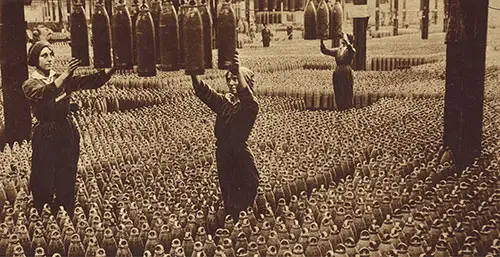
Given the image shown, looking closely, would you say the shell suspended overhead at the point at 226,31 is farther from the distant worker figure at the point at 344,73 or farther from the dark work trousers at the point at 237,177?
the distant worker figure at the point at 344,73

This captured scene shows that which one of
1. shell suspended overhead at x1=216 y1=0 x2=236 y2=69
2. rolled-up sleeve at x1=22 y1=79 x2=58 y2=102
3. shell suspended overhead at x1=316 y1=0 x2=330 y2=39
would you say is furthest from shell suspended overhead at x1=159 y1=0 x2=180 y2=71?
shell suspended overhead at x1=316 y1=0 x2=330 y2=39

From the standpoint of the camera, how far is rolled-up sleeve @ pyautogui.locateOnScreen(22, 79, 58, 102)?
5.35 metres

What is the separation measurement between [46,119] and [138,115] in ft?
16.9

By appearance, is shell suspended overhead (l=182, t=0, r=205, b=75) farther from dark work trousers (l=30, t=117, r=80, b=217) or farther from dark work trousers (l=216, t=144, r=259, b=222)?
dark work trousers (l=30, t=117, r=80, b=217)

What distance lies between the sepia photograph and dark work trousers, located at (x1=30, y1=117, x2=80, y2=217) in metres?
0.01

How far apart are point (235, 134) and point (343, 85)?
22.9 feet

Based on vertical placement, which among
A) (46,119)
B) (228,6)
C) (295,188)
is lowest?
(295,188)

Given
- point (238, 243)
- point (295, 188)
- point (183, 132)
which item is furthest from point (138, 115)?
point (238, 243)

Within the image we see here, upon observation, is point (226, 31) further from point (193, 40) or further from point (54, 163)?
point (54, 163)

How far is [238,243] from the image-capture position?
4.62 metres

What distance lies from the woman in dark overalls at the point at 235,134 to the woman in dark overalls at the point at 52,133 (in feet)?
3.23

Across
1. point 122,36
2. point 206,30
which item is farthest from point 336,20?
point 122,36

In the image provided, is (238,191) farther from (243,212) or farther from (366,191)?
(366,191)

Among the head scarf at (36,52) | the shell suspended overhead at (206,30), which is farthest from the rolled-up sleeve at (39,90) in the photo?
the shell suspended overhead at (206,30)
